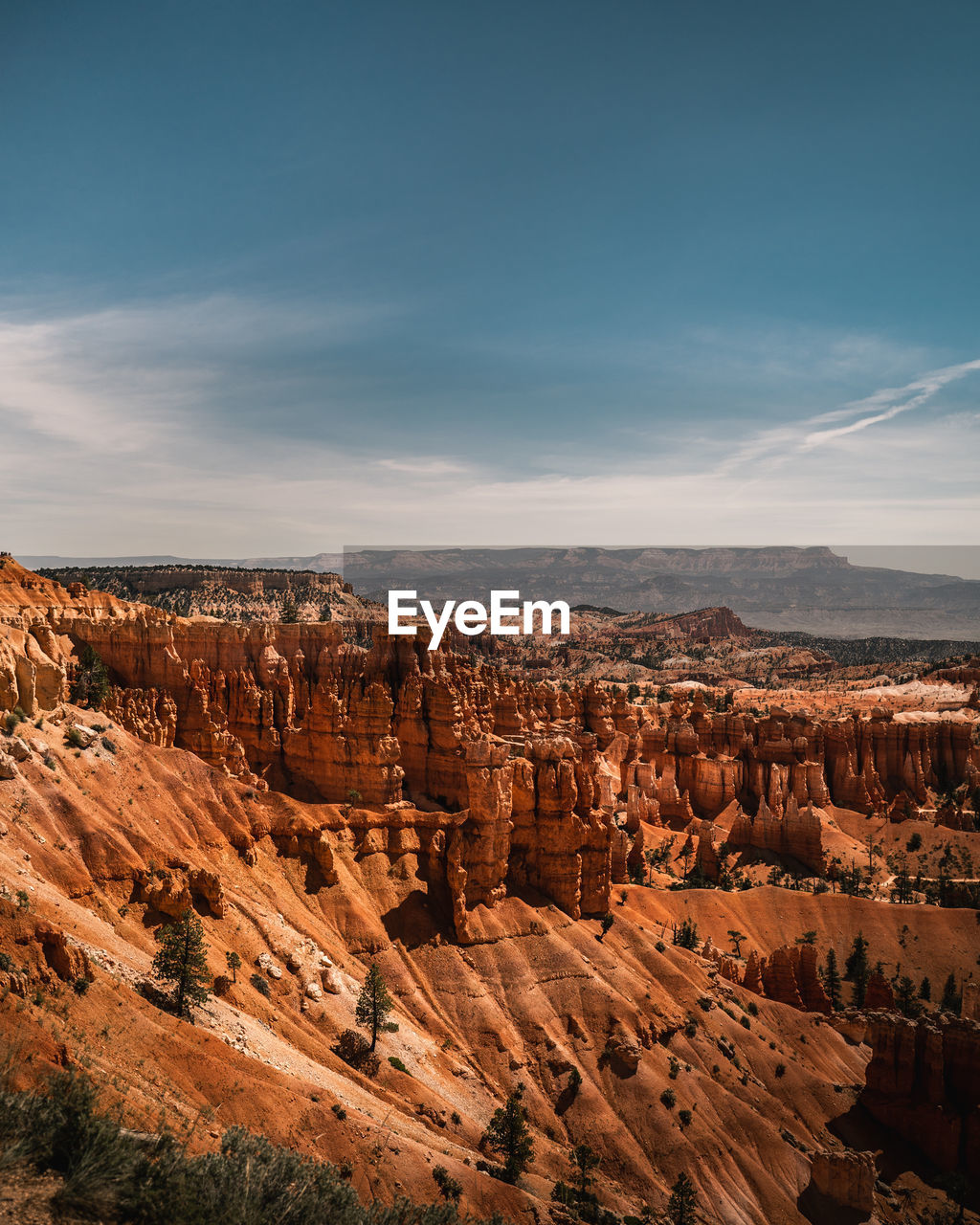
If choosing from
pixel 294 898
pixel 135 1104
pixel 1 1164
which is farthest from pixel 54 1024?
pixel 294 898

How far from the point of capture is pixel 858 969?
199 feet

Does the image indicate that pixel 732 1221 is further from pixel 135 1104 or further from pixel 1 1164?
pixel 1 1164

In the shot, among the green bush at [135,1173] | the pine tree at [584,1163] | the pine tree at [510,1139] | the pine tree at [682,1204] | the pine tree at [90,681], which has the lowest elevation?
the pine tree at [682,1204]

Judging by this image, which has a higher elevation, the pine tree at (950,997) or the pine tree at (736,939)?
the pine tree at (736,939)

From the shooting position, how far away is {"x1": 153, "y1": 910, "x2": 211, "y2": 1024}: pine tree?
29109 millimetres

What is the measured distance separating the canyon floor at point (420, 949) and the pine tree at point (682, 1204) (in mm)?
889

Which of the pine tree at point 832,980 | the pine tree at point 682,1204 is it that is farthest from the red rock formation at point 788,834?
the pine tree at point 682,1204

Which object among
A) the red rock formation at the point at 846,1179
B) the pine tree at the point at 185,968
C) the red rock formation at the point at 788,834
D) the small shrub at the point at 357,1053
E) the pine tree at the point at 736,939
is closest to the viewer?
the pine tree at the point at 185,968

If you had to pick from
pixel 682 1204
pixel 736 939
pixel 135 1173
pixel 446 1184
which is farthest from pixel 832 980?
pixel 135 1173

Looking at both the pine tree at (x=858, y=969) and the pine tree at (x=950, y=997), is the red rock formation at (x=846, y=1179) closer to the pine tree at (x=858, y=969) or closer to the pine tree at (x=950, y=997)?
the pine tree at (x=858, y=969)

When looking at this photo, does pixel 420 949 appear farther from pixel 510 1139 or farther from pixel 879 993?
pixel 879 993

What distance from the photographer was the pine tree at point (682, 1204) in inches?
1377

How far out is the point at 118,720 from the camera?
48.2 meters

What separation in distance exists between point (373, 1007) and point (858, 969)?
41.3 metres
